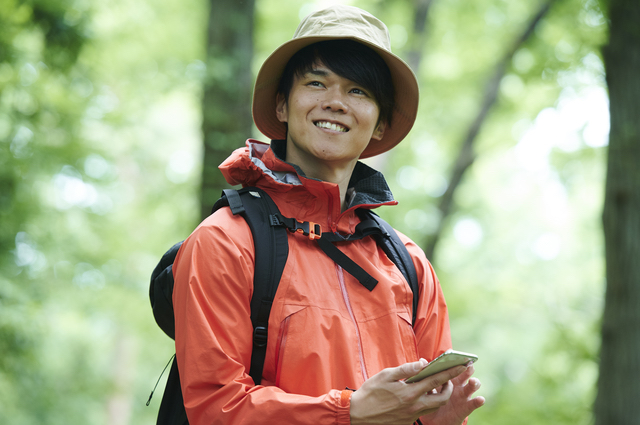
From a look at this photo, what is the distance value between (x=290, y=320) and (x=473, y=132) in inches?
367

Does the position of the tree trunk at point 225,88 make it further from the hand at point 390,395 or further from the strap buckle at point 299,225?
the hand at point 390,395

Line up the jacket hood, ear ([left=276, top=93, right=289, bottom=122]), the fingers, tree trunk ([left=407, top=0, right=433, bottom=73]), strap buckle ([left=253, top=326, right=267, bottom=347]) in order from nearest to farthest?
1. strap buckle ([left=253, top=326, right=267, bottom=347])
2. the fingers
3. the jacket hood
4. ear ([left=276, top=93, right=289, bottom=122])
5. tree trunk ([left=407, top=0, right=433, bottom=73])

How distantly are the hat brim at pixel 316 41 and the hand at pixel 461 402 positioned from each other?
48.8 inches

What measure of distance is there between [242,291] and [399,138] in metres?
1.31

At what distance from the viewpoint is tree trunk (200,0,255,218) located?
15.6 feet

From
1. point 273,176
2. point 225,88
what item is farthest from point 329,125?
point 225,88

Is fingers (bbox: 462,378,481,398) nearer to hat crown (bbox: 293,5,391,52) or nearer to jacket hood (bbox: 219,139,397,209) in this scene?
jacket hood (bbox: 219,139,397,209)

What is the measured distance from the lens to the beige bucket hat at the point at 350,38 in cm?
228

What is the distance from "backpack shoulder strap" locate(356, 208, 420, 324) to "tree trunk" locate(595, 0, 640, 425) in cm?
424

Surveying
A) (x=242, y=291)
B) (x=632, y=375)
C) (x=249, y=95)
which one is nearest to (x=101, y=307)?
(x=249, y=95)

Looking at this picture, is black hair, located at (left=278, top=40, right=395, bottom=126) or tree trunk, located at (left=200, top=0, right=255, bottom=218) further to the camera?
tree trunk, located at (left=200, top=0, right=255, bottom=218)

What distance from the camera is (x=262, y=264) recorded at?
6.21 ft

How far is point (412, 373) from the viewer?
158cm

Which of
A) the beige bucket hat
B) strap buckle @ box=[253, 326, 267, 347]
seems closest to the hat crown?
the beige bucket hat
